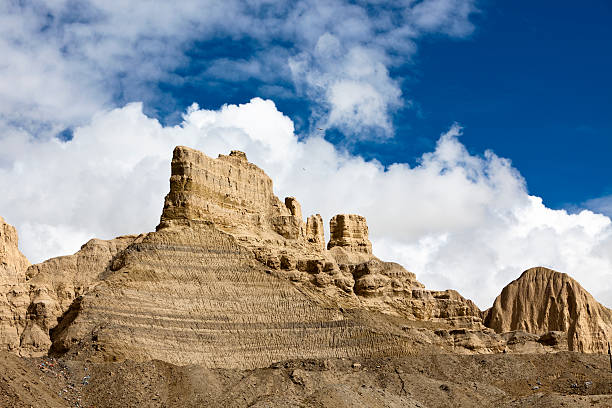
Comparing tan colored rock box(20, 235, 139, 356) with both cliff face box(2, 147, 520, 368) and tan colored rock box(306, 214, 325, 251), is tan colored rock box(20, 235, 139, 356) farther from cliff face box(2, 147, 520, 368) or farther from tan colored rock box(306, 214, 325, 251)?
tan colored rock box(306, 214, 325, 251)

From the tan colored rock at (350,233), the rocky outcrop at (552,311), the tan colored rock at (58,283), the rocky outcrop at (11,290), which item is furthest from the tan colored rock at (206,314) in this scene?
the rocky outcrop at (552,311)

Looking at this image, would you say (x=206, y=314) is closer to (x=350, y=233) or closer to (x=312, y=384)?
(x=312, y=384)

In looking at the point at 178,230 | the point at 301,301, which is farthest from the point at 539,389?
the point at 178,230

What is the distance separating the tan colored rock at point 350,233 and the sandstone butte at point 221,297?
1017 inches

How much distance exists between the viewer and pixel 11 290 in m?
96.5

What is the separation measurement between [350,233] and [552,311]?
29864mm

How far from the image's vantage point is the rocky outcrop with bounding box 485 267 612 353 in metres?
134

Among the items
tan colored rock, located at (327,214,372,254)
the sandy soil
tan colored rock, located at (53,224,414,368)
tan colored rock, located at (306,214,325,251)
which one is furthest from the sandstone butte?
tan colored rock, located at (327,214,372,254)

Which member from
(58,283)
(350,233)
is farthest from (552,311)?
(58,283)

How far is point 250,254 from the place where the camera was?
93750 mm

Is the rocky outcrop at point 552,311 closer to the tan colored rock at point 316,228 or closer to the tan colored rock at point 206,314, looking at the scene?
the tan colored rock at point 316,228

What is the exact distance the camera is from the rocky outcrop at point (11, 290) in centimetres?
9312

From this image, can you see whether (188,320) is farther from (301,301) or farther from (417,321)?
(417,321)

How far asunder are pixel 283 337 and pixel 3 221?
3351 cm
